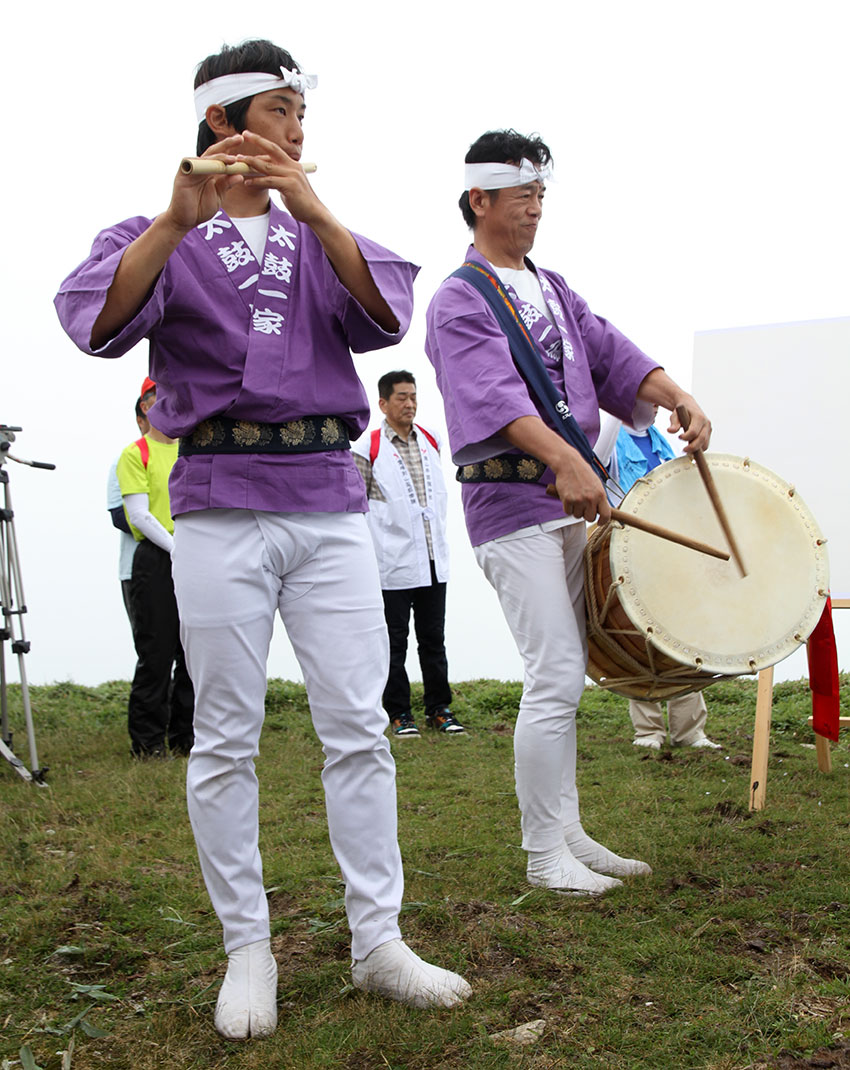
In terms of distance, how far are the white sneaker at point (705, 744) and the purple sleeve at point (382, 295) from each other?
11.2ft

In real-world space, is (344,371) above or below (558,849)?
above

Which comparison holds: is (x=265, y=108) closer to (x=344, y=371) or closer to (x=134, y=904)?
(x=344, y=371)

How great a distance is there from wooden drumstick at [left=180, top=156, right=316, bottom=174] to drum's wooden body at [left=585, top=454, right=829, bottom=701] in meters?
1.37

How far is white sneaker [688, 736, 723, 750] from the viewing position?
16.6ft

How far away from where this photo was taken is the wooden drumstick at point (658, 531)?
108 inches

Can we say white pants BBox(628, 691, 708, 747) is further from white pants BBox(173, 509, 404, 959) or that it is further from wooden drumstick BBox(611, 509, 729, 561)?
white pants BBox(173, 509, 404, 959)

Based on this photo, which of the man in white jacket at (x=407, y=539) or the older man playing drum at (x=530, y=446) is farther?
the man in white jacket at (x=407, y=539)

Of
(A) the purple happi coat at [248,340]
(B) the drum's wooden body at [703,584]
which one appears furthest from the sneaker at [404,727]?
(A) the purple happi coat at [248,340]

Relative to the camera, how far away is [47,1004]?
2.34 meters

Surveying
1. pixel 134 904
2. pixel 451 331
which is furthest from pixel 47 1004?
pixel 451 331

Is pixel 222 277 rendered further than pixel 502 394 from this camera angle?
No

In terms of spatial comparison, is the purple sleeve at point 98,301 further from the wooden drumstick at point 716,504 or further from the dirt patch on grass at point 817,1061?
the dirt patch on grass at point 817,1061

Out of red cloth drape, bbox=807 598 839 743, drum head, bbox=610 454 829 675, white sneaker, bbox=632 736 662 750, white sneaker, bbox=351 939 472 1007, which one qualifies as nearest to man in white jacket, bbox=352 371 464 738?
white sneaker, bbox=632 736 662 750

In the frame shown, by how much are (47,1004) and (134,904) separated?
0.62m
